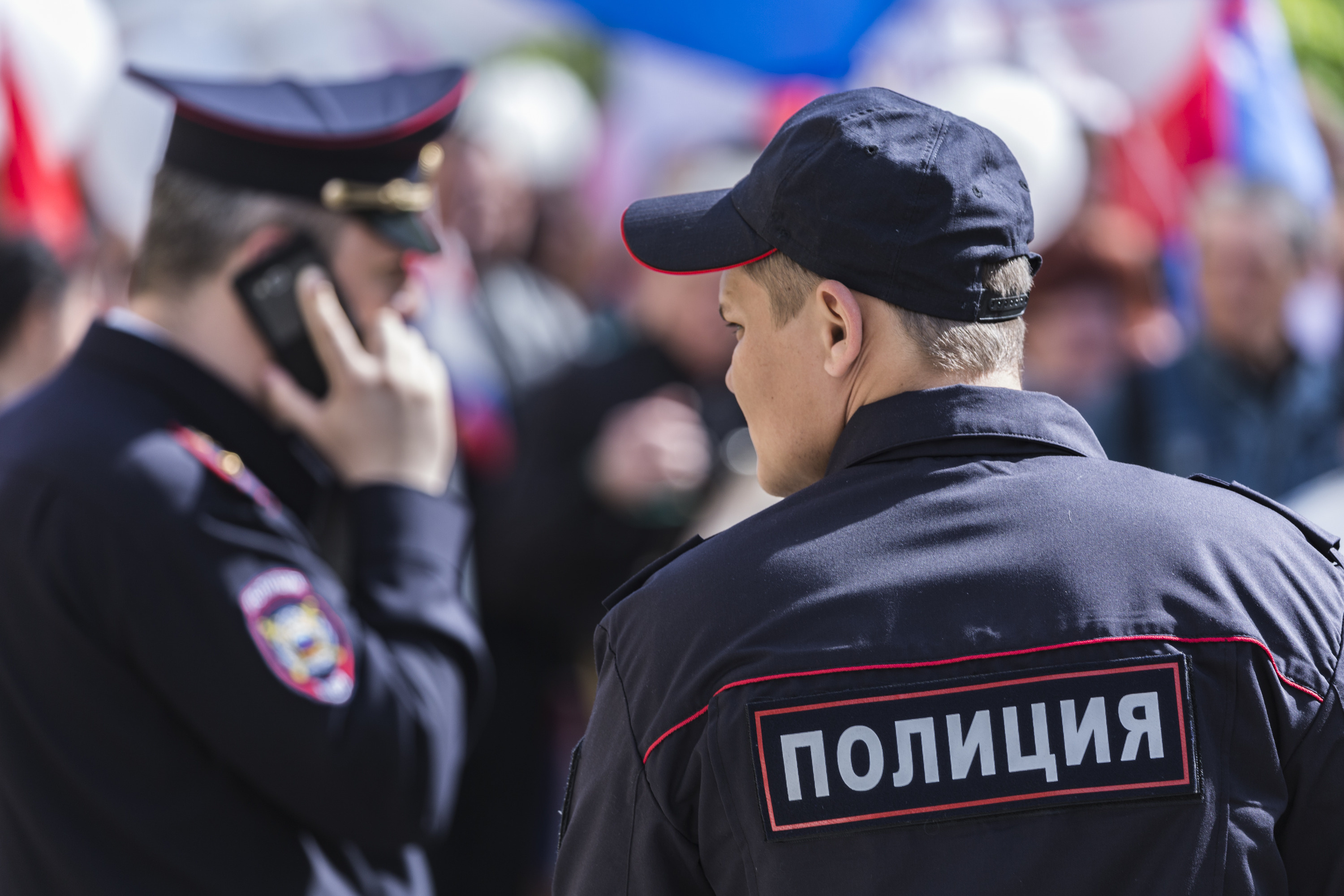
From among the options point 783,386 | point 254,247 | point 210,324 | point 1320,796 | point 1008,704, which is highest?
point 254,247

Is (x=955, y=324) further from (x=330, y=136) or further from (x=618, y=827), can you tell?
(x=330, y=136)

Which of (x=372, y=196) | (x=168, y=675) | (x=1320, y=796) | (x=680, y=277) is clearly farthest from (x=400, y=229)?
(x=680, y=277)

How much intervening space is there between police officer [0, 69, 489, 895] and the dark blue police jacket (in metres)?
0.80

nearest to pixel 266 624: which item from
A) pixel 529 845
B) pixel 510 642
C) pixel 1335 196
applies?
pixel 510 642

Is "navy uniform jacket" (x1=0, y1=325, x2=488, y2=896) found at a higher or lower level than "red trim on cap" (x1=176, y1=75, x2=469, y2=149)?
lower

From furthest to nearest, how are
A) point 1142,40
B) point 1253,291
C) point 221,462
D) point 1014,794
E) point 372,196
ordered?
1. point 1142,40
2. point 1253,291
3. point 372,196
4. point 221,462
5. point 1014,794

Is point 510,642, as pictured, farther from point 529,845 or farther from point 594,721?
point 594,721

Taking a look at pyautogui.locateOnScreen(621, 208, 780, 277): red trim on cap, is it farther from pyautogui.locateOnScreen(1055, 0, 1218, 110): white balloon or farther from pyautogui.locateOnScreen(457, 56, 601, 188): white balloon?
pyautogui.locateOnScreen(457, 56, 601, 188): white balloon

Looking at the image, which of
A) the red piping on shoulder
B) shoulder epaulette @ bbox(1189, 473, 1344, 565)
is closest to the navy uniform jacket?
the red piping on shoulder

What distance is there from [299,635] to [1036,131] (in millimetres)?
3533

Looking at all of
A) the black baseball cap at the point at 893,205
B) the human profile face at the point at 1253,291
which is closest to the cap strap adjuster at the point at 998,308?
the black baseball cap at the point at 893,205

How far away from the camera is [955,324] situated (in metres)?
1.42

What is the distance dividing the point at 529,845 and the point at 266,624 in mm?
2412

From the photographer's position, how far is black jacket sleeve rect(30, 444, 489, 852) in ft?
6.30
